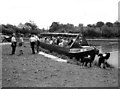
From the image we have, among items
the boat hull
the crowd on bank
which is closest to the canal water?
the boat hull

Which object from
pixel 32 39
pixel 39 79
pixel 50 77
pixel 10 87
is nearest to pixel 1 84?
pixel 10 87

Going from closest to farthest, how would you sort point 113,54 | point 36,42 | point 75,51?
1. point 36,42
2. point 75,51
3. point 113,54

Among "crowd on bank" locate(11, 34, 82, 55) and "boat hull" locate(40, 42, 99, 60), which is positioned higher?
"crowd on bank" locate(11, 34, 82, 55)

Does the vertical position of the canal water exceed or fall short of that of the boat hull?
it falls short

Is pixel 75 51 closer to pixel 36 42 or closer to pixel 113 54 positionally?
pixel 36 42

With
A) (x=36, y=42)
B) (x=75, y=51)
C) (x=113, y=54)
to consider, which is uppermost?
(x=36, y=42)

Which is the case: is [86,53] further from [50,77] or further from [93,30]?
[93,30]

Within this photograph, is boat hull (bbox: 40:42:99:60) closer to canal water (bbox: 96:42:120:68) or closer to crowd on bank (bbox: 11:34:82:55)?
crowd on bank (bbox: 11:34:82:55)

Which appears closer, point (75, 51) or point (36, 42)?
point (36, 42)

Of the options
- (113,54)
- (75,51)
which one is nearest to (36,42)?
(75,51)

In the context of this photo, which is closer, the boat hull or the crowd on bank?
the crowd on bank

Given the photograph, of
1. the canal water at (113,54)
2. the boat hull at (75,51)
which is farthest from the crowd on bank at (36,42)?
the canal water at (113,54)

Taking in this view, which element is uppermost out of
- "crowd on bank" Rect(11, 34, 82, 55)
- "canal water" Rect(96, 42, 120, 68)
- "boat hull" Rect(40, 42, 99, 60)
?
"crowd on bank" Rect(11, 34, 82, 55)

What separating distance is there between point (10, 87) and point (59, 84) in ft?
6.21
